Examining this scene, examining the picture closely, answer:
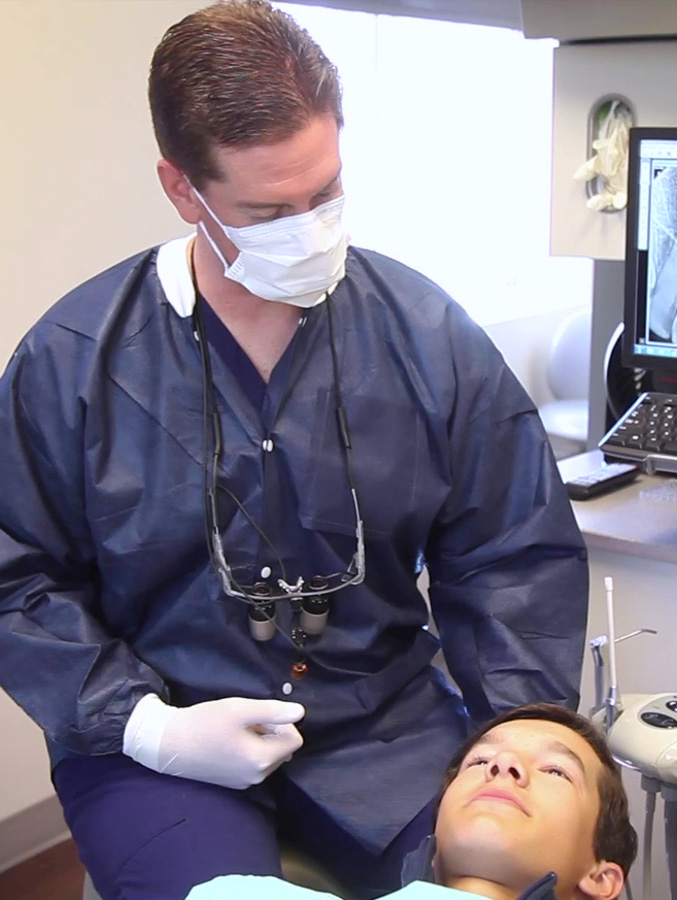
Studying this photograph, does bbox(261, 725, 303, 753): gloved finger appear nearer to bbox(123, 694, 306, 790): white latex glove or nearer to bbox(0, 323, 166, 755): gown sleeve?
bbox(123, 694, 306, 790): white latex glove

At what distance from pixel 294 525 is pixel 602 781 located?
17.7 inches

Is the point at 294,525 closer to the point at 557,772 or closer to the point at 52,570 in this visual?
the point at 52,570

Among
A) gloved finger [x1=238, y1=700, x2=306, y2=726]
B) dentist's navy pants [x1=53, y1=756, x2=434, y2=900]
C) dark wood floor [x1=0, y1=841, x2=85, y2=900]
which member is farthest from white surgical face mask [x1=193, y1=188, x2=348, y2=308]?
dark wood floor [x1=0, y1=841, x2=85, y2=900]

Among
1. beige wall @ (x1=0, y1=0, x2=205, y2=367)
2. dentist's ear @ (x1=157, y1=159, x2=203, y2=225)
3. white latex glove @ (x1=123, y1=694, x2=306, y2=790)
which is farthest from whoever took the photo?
beige wall @ (x1=0, y1=0, x2=205, y2=367)

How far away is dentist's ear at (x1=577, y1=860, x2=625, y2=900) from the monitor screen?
0.77m

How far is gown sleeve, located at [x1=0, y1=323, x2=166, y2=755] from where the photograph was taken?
1357 mm

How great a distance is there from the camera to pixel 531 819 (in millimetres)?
1202

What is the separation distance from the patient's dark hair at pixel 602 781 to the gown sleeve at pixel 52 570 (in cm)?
39

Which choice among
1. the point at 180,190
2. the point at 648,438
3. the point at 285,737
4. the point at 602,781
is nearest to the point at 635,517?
the point at 648,438

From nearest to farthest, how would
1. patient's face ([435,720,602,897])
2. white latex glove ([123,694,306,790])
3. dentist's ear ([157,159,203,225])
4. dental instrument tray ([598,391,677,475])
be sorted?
patient's face ([435,720,602,897])
white latex glove ([123,694,306,790])
dentist's ear ([157,159,203,225])
dental instrument tray ([598,391,677,475])

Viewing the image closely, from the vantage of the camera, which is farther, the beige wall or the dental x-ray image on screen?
the beige wall

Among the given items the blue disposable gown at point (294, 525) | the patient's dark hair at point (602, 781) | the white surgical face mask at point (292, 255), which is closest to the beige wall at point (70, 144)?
the blue disposable gown at point (294, 525)

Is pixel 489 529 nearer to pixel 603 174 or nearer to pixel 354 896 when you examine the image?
pixel 354 896

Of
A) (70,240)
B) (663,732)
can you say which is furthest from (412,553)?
(70,240)
